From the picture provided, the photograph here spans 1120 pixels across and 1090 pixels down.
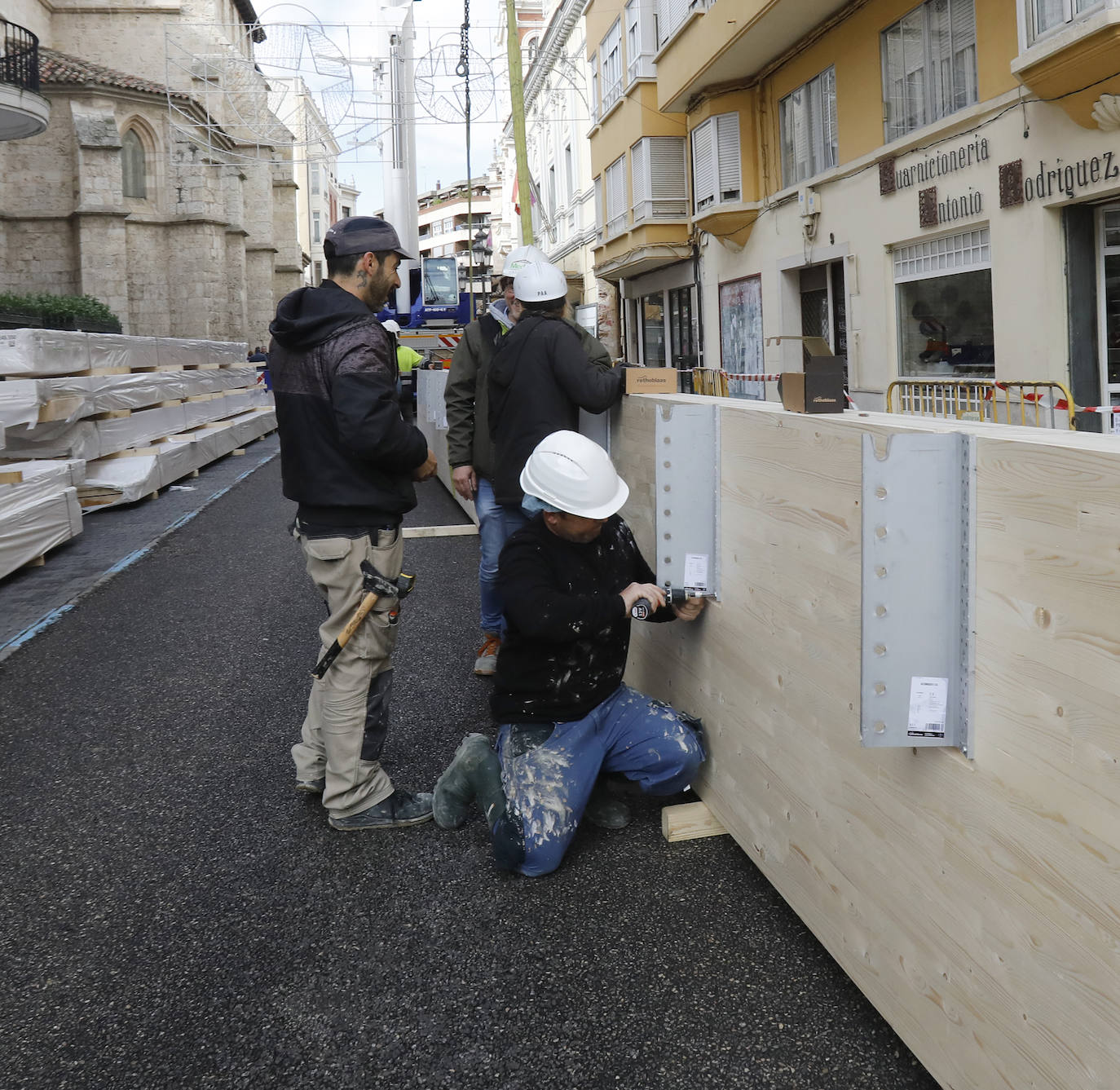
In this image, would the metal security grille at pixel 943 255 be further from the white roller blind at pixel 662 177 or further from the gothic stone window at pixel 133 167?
the gothic stone window at pixel 133 167

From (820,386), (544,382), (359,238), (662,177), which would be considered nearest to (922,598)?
(820,386)

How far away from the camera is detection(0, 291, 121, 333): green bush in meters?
18.9

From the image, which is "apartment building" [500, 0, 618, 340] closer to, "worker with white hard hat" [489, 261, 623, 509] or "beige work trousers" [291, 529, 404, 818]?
"worker with white hard hat" [489, 261, 623, 509]

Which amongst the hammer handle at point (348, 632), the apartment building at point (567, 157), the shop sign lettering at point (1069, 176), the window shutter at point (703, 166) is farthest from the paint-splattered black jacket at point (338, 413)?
the apartment building at point (567, 157)

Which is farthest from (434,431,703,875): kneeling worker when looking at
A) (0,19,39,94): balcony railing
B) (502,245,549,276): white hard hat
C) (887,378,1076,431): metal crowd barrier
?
(0,19,39,94): balcony railing

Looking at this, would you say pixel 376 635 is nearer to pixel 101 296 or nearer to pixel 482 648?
pixel 482 648

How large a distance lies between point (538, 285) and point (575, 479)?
56.4 inches

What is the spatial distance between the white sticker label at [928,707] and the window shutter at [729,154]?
738 inches

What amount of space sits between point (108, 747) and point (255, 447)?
16.4 metres

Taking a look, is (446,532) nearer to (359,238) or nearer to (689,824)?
(359,238)

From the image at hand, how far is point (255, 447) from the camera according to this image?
66.9 feet

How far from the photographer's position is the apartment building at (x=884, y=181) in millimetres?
11172

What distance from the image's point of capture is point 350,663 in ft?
12.4

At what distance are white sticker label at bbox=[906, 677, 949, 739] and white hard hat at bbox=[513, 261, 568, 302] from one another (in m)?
2.75
